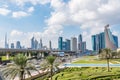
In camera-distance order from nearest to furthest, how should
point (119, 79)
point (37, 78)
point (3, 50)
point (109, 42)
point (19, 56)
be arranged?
point (19, 56) < point (119, 79) < point (37, 78) < point (3, 50) < point (109, 42)

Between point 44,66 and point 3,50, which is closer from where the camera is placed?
point 44,66

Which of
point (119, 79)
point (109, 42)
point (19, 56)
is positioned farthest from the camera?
point (109, 42)

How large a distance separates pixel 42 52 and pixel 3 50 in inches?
2534

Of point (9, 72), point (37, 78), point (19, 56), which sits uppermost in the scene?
point (19, 56)

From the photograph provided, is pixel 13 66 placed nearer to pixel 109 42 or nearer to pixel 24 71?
pixel 24 71

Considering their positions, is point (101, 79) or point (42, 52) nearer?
point (101, 79)

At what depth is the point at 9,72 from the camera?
33094 millimetres

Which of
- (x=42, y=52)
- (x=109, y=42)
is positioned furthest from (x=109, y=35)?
(x=42, y=52)

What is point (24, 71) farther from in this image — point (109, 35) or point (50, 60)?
point (109, 35)

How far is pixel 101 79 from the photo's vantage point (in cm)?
4772

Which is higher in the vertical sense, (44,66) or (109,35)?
(109,35)

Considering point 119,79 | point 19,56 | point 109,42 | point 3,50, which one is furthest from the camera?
point 109,42

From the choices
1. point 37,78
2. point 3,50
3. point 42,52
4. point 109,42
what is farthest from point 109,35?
point 37,78

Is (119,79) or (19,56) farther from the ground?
(19,56)
